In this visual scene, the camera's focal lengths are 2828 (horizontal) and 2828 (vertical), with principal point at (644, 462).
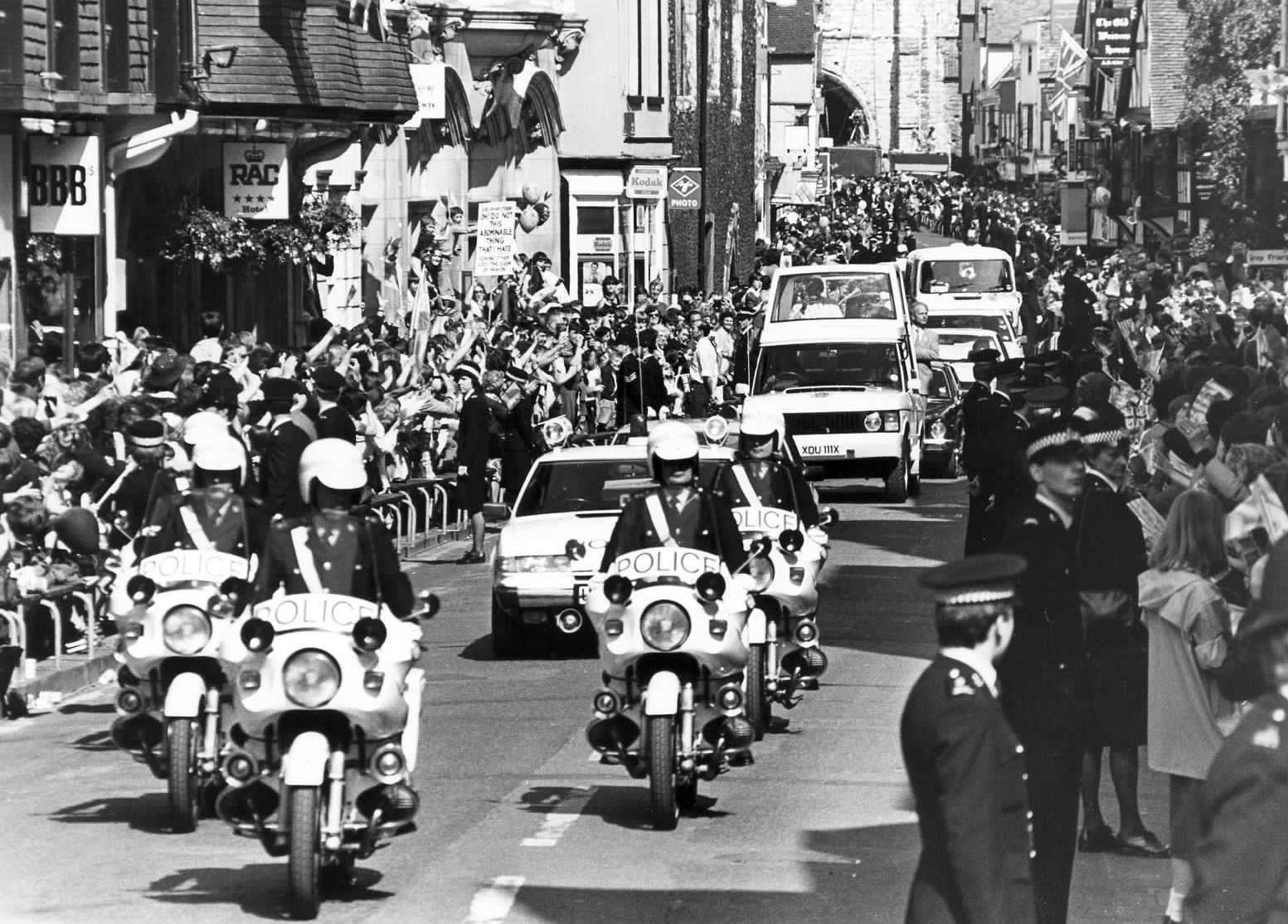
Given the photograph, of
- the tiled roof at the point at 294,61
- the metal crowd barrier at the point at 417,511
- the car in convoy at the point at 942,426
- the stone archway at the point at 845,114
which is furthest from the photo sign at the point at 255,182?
the stone archway at the point at 845,114

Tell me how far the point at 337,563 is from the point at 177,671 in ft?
5.77

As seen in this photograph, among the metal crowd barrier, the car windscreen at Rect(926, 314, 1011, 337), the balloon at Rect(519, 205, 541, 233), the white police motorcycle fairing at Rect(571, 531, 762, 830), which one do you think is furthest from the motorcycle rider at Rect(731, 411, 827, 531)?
the balloon at Rect(519, 205, 541, 233)

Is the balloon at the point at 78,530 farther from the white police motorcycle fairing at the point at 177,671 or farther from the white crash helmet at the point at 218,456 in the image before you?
the white police motorcycle fairing at the point at 177,671

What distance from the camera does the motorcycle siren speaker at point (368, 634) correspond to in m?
9.85

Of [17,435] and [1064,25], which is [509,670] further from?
[1064,25]

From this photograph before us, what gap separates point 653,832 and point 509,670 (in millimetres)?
5604

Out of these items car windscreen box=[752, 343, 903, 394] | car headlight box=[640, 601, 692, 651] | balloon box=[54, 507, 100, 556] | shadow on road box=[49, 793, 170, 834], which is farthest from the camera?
car windscreen box=[752, 343, 903, 394]

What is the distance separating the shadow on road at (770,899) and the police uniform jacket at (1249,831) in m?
4.04

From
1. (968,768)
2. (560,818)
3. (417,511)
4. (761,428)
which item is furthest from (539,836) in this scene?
(417,511)

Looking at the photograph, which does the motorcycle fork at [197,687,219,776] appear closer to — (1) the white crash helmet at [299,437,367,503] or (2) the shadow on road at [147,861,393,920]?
(2) the shadow on road at [147,861,393,920]

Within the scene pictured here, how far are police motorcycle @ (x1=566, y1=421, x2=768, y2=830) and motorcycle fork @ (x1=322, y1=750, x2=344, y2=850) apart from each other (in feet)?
6.31

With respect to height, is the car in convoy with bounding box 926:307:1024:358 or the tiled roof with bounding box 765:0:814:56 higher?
the tiled roof with bounding box 765:0:814:56

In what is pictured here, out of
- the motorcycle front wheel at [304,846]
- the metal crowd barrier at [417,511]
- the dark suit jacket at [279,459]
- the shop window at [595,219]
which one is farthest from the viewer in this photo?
Result: the shop window at [595,219]

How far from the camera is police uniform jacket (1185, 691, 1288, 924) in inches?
232
